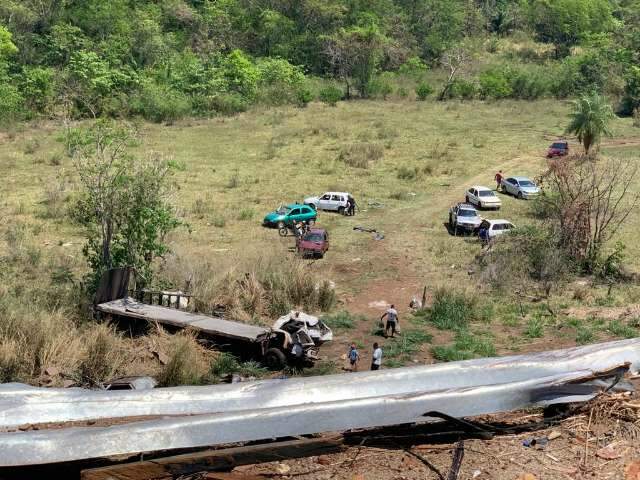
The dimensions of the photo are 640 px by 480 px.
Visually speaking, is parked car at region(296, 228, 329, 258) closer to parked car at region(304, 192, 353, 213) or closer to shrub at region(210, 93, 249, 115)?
parked car at region(304, 192, 353, 213)

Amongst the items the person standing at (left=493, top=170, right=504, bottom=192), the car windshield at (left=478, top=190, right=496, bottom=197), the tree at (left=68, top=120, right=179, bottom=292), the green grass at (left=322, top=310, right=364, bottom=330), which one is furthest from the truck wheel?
the person standing at (left=493, top=170, right=504, bottom=192)

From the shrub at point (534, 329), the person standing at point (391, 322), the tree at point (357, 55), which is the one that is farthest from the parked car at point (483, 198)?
the tree at point (357, 55)

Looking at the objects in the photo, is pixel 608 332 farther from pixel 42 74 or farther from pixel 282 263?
pixel 42 74

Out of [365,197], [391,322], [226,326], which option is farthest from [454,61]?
[226,326]

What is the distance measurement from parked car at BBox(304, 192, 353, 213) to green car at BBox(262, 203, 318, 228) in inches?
68.0

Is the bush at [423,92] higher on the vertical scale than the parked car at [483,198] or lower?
higher

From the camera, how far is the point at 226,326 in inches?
666

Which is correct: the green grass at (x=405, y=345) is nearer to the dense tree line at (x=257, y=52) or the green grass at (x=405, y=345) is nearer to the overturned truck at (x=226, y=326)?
the overturned truck at (x=226, y=326)

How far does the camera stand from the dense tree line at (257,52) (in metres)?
54.2

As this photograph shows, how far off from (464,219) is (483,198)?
12.4ft

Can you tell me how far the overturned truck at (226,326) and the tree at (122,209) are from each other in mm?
1170

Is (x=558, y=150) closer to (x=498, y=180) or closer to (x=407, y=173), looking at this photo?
(x=498, y=180)

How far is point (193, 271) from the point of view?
20078 mm

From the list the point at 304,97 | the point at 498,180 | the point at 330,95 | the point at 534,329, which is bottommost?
the point at 534,329
